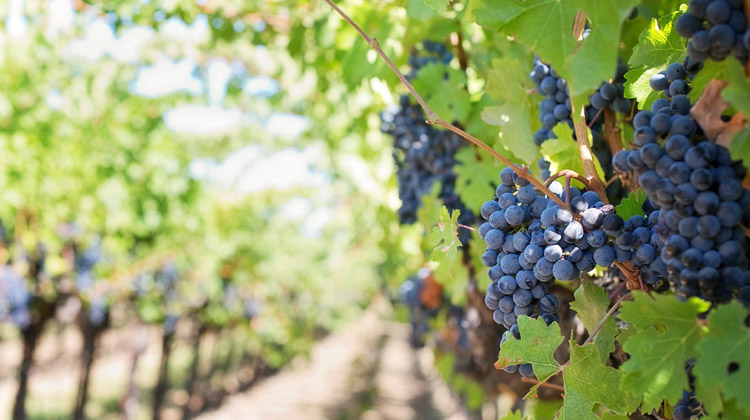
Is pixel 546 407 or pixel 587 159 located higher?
pixel 587 159

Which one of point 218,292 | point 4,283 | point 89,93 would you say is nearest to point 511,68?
point 89,93

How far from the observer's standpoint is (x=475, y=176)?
2.16 metres

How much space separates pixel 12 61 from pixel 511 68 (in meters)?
6.27

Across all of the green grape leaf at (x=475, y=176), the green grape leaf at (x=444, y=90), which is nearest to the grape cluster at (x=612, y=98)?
the green grape leaf at (x=475, y=176)

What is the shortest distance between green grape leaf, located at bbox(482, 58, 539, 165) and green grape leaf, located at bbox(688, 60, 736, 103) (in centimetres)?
51

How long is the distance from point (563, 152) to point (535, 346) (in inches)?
18.4

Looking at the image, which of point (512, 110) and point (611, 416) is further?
point (512, 110)

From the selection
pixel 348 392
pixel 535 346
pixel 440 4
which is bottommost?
pixel 348 392

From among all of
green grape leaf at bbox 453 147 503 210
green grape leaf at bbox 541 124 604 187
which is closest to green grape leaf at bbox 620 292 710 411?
green grape leaf at bbox 541 124 604 187

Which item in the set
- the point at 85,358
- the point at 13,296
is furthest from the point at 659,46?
the point at 85,358

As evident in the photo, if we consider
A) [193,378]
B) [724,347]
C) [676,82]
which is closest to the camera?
[724,347]

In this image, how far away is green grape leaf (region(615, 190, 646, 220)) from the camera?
114 cm

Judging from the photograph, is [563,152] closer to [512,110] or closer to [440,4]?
[512,110]

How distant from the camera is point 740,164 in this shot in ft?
3.02
